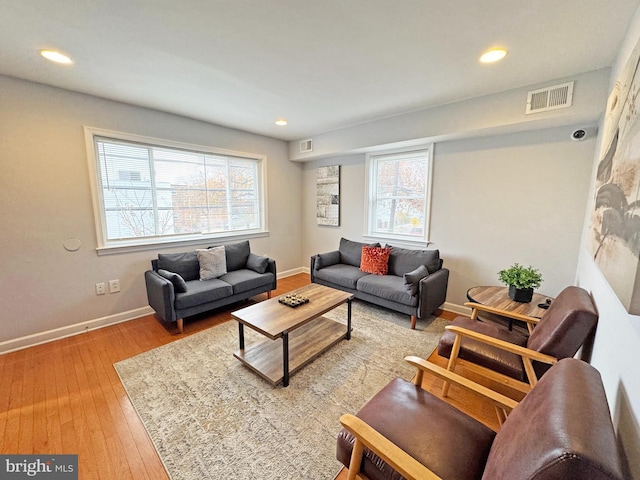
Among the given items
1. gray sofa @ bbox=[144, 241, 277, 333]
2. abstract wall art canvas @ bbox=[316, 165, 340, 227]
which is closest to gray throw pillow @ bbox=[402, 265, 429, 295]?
gray sofa @ bbox=[144, 241, 277, 333]

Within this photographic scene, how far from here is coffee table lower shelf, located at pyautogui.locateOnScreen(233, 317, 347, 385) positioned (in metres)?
2.11

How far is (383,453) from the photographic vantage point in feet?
3.08

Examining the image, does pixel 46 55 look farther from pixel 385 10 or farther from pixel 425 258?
pixel 425 258

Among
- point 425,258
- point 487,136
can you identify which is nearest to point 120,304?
point 425,258

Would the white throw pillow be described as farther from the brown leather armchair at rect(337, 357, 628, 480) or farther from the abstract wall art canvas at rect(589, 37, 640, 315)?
the abstract wall art canvas at rect(589, 37, 640, 315)

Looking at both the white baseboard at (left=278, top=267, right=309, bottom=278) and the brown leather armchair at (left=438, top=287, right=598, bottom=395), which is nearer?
the brown leather armchair at (left=438, top=287, right=598, bottom=395)

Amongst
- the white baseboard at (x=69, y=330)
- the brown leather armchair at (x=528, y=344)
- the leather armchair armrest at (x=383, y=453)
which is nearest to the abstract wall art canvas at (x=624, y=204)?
the brown leather armchair at (x=528, y=344)

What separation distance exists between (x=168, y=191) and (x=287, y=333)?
2643 mm

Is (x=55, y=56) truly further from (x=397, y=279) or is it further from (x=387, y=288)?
(x=397, y=279)

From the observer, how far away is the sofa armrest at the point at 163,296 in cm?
268

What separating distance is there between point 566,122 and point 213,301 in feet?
13.3

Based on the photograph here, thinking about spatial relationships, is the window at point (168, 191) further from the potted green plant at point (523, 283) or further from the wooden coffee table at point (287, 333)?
the potted green plant at point (523, 283)

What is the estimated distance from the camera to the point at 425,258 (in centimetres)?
329

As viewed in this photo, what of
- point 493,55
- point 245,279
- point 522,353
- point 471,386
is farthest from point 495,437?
point 245,279
